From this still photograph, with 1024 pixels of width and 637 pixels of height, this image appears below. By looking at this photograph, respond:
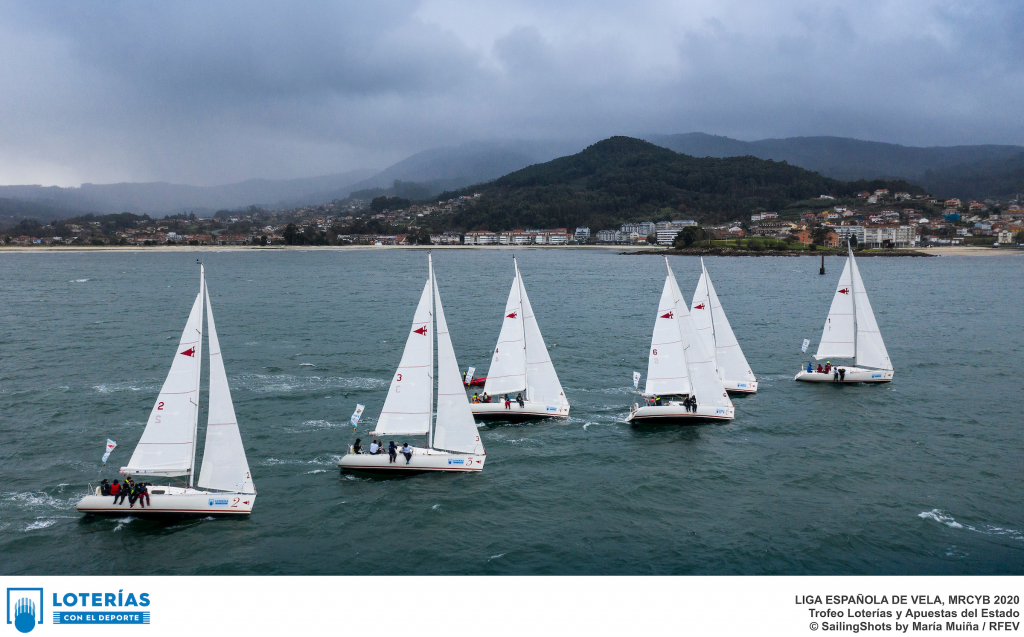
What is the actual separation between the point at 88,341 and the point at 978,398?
6111 cm

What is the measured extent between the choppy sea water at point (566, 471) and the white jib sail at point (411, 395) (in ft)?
6.98

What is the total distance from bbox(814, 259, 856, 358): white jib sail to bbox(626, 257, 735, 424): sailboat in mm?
12610

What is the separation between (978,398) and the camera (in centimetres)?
3509

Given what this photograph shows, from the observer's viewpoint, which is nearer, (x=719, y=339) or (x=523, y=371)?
(x=523, y=371)

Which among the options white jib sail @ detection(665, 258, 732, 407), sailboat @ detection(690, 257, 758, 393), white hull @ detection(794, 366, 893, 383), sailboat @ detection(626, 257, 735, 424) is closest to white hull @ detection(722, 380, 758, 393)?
sailboat @ detection(690, 257, 758, 393)

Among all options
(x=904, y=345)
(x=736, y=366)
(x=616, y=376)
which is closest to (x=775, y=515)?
(x=736, y=366)

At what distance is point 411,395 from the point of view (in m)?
25.2

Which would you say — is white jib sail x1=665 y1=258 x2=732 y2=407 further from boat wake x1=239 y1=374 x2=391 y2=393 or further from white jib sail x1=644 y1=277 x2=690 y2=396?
boat wake x1=239 y1=374 x2=391 y2=393

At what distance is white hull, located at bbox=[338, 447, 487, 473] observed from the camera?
24.6m

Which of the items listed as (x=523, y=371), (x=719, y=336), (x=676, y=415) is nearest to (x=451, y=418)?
(x=523, y=371)

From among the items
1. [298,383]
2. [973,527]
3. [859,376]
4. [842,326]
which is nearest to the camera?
[973,527]

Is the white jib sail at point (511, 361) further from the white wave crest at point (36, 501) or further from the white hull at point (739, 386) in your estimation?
the white wave crest at point (36, 501)

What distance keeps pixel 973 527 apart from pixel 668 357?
13.8 metres
